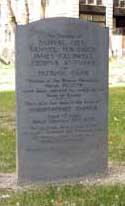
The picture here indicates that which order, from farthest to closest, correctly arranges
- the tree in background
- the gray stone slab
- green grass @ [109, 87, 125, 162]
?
1. the tree in background
2. green grass @ [109, 87, 125, 162]
3. the gray stone slab

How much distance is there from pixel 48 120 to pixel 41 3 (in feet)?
203

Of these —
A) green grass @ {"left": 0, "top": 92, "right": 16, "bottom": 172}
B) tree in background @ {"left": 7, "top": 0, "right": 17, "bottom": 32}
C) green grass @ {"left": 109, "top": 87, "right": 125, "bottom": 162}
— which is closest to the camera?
green grass @ {"left": 0, "top": 92, "right": 16, "bottom": 172}

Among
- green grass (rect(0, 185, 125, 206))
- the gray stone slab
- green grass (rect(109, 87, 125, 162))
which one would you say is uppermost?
the gray stone slab

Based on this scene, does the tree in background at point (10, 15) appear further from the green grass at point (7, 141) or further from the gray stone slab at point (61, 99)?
the gray stone slab at point (61, 99)

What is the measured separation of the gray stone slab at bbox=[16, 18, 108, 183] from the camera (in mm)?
8594

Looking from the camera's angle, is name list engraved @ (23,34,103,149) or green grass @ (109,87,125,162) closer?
name list engraved @ (23,34,103,149)

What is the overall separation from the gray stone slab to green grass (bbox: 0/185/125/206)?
460 millimetres

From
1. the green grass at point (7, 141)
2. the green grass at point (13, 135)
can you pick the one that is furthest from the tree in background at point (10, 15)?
the green grass at point (7, 141)

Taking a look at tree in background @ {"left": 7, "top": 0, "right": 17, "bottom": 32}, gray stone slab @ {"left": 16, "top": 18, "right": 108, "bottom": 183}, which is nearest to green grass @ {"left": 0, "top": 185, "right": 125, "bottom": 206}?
gray stone slab @ {"left": 16, "top": 18, "right": 108, "bottom": 183}

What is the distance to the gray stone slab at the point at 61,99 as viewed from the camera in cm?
859

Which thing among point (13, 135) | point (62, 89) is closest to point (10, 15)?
point (13, 135)

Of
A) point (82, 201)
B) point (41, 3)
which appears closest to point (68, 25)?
point (82, 201)

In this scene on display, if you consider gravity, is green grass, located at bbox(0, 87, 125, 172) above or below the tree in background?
below

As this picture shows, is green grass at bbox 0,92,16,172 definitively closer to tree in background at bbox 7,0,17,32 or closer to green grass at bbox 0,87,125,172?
green grass at bbox 0,87,125,172
